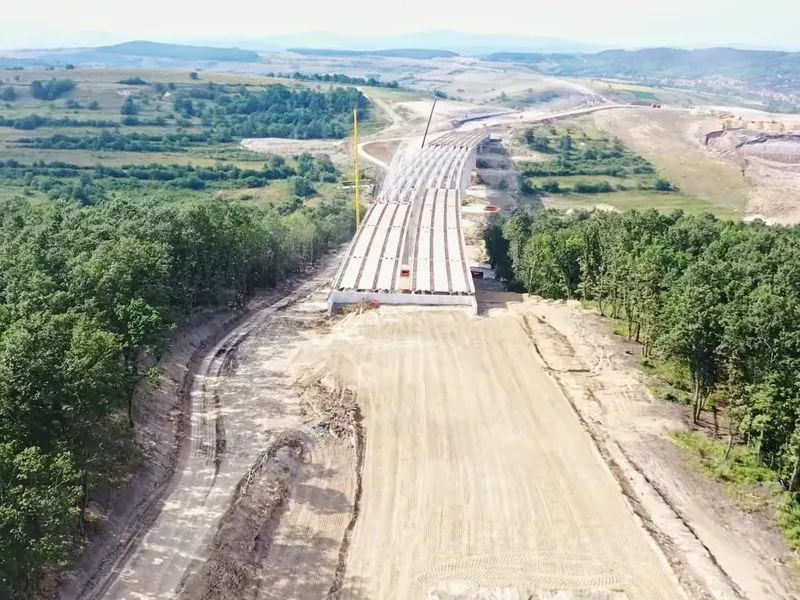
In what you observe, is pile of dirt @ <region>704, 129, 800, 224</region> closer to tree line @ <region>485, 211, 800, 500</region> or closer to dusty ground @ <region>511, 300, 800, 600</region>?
tree line @ <region>485, 211, 800, 500</region>

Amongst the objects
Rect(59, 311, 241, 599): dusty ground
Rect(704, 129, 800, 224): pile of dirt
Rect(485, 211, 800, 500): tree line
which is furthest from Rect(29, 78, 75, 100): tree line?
Rect(59, 311, 241, 599): dusty ground

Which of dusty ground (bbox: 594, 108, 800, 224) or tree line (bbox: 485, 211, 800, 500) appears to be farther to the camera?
dusty ground (bbox: 594, 108, 800, 224)

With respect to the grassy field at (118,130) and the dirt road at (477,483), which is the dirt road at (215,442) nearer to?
the dirt road at (477,483)

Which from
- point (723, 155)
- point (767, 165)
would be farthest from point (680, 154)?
point (767, 165)

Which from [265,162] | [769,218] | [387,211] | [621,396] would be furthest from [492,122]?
[621,396]

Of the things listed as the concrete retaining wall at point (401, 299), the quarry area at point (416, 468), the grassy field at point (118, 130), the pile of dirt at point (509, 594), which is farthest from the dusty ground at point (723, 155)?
the pile of dirt at point (509, 594)

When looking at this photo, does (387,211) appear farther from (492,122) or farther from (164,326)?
(492,122)
